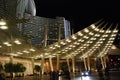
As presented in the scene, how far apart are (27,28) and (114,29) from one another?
3511 inches

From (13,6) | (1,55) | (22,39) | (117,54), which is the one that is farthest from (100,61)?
(22,39)

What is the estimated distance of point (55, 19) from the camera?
160375 mm

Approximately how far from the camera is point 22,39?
29875mm

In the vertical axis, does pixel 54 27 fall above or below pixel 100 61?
above

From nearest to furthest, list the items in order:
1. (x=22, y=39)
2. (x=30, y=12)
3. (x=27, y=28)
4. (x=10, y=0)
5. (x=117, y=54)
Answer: (x=22, y=39)
(x=10, y=0)
(x=117, y=54)
(x=30, y=12)
(x=27, y=28)

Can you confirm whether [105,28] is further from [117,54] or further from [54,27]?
[54,27]

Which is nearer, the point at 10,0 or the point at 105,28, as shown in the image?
the point at 105,28

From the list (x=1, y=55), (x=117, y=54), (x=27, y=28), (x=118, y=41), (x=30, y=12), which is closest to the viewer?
(x=1, y=55)

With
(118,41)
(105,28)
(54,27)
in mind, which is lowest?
(105,28)

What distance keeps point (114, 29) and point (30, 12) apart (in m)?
79.5

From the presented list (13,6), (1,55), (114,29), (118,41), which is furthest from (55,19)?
(1,55)

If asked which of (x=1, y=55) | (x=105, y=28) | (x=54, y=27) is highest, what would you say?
(x=54, y=27)

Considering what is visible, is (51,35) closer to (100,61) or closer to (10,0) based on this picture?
(100,61)

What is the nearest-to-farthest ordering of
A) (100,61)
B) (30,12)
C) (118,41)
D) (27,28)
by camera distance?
1. (100,61)
2. (30,12)
3. (27,28)
4. (118,41)
